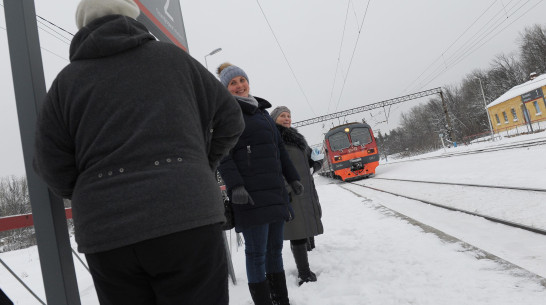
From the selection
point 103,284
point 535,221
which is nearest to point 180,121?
point 103,284

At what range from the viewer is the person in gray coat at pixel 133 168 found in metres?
1.12

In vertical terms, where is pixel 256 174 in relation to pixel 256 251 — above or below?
above

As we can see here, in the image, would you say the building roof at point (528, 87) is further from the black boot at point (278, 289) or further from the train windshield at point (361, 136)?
the black boot at point (278, 289)

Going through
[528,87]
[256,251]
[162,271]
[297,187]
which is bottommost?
[256,251]

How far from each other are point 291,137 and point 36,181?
2.57 m

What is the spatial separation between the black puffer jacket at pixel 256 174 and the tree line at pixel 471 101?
4410cm

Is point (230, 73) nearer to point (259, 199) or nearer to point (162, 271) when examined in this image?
point (259, 199)

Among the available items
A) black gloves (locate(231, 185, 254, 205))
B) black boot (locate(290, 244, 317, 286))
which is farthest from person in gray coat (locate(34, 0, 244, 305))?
black boot (locate(290, 244, 317, 286))

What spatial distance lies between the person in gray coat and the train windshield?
1789 centimetres

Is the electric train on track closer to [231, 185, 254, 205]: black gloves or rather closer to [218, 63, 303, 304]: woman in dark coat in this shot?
[218, 63, 303, 304]: woman in dark coat

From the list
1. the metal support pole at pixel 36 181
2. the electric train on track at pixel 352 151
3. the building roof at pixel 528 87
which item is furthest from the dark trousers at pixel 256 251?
the building roof at pixel 528 87

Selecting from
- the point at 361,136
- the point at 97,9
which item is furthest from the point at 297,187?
the point at 361,136

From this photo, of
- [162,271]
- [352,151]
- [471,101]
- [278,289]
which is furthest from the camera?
[471,101]

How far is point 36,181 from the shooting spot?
1.61 meters
